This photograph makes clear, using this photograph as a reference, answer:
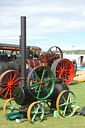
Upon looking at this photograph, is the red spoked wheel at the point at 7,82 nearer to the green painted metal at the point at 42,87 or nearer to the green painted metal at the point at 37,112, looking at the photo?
the green painted metal at the point at 42,87

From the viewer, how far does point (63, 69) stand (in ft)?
31.2

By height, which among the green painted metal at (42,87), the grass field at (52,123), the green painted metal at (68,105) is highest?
→ the green painted metal at (42,87)

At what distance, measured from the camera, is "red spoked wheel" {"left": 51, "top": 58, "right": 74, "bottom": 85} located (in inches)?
365

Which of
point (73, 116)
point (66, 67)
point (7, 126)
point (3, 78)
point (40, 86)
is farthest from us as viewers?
point (66, 67)

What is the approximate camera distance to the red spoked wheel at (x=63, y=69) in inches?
365

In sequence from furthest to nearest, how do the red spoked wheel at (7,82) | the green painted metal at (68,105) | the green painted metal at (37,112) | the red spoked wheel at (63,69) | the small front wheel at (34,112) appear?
the red spoked wheel at (63,69) < the red spoked wheel at (7,82) < the green painted metal at (68,105) < the green painted metal at (37,112) < the small front wheel at (34,112)

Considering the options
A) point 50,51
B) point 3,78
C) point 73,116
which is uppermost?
point 50,51

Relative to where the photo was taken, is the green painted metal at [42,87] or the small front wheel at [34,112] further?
the green painted metal at [42,87]

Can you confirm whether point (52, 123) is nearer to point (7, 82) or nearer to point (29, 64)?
point (7, 82)

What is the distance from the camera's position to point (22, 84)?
474 centimetres

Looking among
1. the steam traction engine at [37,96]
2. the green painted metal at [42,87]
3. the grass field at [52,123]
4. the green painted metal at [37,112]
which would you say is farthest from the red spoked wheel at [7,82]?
the green painted metal at [37,112]

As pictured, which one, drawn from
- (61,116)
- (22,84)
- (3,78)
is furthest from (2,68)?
(61,116)

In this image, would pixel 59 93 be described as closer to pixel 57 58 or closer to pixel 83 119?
pixel 83 119

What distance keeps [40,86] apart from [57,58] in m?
5.69
